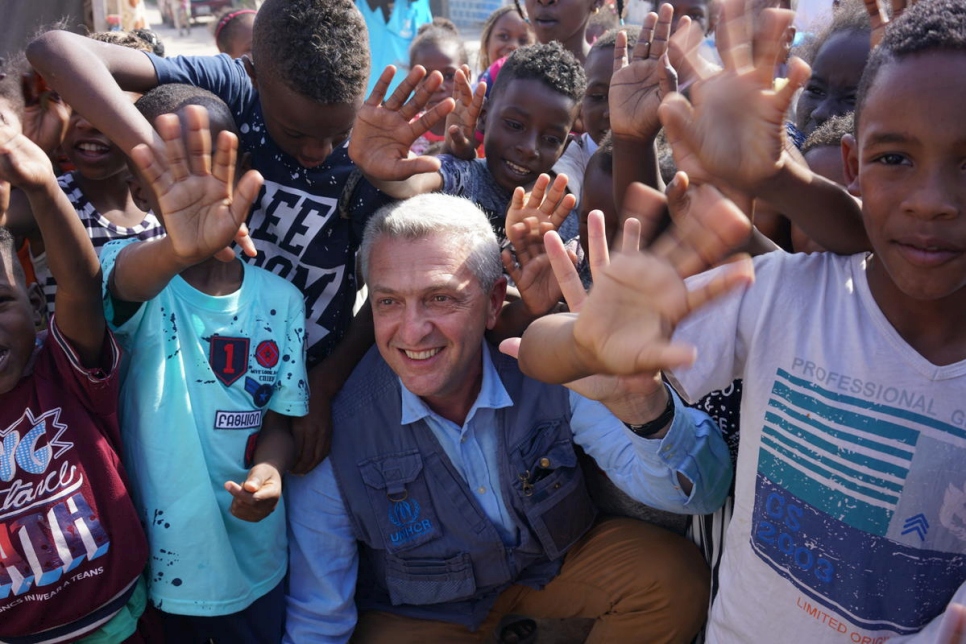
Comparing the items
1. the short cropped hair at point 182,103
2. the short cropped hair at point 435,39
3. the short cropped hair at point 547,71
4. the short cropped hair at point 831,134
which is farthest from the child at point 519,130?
the short cropped hair at point 435,39

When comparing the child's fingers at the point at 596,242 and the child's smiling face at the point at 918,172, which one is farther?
the child's fingers at the point at 596,242

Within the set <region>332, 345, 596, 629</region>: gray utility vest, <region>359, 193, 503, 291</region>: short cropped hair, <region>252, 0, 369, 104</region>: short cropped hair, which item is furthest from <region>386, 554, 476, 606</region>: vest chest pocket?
<region>252, 0, 369, 104</region>: short cropped hair

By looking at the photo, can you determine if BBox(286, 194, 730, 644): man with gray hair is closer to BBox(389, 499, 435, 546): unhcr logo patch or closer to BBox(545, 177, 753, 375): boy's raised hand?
BBox(389, 499, 435, 546): unhcr logo patch

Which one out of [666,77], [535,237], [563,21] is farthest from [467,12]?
[666,77]

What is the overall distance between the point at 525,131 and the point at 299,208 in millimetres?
1131

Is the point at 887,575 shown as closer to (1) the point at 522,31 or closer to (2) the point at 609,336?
(2) the point at 609,336

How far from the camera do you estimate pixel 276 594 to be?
2.40 m

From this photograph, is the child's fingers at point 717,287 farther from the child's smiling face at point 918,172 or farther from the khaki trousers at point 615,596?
the khaki trousers at point 615,596

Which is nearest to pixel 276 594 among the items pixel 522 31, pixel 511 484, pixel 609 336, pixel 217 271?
pixel 511 484

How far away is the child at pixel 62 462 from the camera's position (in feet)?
6.32

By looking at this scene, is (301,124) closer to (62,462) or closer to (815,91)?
(62,462)

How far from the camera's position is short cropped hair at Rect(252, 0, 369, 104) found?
238 cm

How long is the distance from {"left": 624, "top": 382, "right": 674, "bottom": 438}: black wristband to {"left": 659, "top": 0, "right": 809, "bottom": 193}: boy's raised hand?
0.55 meters

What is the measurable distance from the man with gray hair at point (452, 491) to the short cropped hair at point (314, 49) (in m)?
0.41
